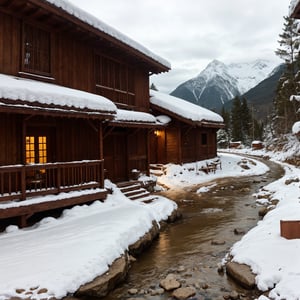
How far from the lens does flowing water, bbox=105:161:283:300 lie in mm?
6387

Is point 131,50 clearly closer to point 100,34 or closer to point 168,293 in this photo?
point 100,34

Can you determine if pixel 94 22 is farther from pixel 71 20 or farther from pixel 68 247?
pixel 68 247

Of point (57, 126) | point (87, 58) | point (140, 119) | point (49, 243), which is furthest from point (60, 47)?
point (49, 243)

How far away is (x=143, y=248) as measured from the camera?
855 centimetres

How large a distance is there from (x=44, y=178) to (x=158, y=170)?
35.9 feet

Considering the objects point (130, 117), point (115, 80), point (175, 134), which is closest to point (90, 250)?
point (130, 117)

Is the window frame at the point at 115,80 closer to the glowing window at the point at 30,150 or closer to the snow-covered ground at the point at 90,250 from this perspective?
the glowing window at the point at 30,150

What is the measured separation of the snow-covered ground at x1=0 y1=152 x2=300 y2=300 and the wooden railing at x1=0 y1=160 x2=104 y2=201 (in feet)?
2.70

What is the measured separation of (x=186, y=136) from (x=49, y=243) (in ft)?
58.8

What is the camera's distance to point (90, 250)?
22.4 ft

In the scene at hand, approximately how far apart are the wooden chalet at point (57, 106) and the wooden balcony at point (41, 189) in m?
0.03

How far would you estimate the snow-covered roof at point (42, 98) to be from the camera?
8465 millimetres

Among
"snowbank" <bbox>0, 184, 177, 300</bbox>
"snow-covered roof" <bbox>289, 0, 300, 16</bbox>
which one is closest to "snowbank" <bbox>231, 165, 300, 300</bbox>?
"snowbank" <bbox>0, 184, 177, 300</bbox>

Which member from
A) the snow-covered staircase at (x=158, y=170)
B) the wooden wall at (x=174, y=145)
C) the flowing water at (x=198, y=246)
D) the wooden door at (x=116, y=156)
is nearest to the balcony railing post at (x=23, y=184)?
the flowing water at (x=198, y=246)
